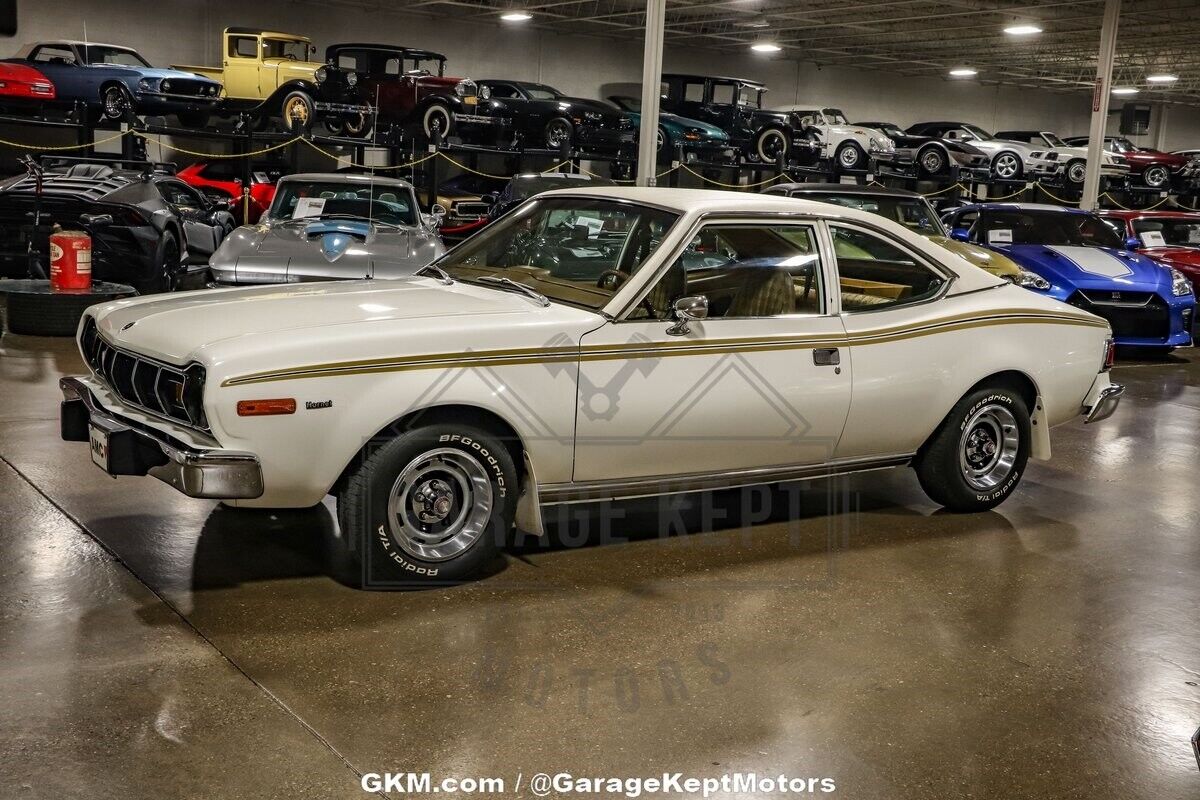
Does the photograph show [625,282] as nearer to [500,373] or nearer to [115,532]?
[500,373]

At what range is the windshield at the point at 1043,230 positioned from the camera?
12.3 metres

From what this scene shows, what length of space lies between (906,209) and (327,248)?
575 cm

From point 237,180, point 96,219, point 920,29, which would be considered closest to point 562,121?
point 237,180

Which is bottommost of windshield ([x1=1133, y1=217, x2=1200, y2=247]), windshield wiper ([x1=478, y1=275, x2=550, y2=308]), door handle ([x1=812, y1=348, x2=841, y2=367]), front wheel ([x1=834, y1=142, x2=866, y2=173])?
door handle ([x1=812, y1=348, x2=841, y2=367])

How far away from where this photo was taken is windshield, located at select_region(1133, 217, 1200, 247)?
46.5 ft

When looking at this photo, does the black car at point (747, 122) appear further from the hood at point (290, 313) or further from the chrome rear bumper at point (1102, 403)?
the hood at point (290, 313)

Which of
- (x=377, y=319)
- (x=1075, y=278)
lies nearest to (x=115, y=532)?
(x=377, y=319)

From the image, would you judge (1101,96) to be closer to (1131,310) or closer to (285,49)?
(1131,310)

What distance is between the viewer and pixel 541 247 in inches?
211

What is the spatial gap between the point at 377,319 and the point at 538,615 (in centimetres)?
127

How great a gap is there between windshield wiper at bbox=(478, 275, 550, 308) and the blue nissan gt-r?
7.68m

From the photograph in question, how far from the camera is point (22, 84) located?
56.1 ft

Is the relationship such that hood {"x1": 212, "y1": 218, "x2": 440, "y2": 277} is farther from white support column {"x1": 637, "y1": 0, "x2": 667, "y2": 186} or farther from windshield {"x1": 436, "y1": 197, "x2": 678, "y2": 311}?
white support column {"x1": 637, "y1": 0, "x2": 667, "y2": 186}

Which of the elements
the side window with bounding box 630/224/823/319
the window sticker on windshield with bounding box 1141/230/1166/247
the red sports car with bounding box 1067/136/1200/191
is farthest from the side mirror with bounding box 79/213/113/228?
the red sports car with bounding box 1067/136/1200/191
